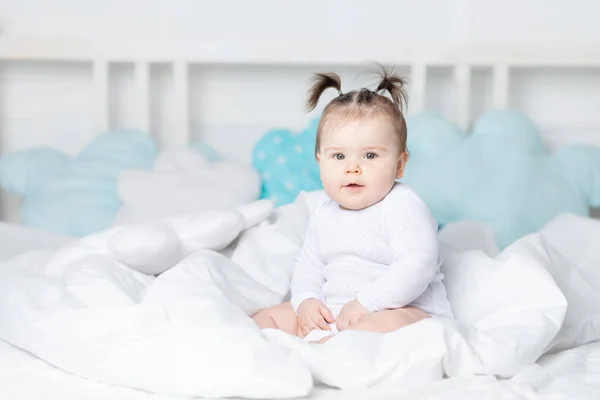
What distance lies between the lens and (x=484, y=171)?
194 centimetres

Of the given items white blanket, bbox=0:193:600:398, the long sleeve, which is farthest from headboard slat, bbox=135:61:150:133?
the long sleeve

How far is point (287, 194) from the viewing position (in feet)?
6.43

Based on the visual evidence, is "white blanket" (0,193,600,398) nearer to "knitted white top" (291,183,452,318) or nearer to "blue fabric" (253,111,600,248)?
"knitted white top" (291,183,452,318)

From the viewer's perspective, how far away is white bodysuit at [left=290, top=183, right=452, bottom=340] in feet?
4.01

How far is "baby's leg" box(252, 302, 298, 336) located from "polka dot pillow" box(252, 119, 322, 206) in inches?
25.0

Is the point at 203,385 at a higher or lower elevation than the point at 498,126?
lower

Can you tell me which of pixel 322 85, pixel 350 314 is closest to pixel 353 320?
pixel 350 314

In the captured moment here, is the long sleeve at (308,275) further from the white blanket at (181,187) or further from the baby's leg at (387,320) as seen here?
the white blanket at (181,187)

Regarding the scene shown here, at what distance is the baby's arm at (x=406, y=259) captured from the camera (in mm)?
1217

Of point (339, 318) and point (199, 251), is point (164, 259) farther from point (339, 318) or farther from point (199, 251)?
point (339, 318)

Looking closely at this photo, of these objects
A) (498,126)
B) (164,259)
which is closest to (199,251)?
(164,259)

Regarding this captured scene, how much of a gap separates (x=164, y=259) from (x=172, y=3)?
3.15 ft

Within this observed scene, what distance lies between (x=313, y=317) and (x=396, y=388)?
0.26 m

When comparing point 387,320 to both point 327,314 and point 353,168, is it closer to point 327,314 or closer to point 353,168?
point 327,314
